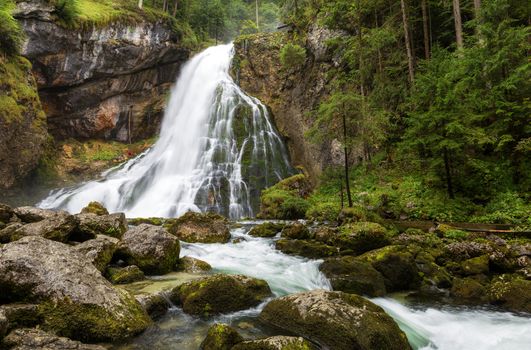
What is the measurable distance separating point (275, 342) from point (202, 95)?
30.3 m

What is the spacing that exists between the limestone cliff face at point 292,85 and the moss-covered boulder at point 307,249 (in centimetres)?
1379

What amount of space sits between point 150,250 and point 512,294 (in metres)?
8.05

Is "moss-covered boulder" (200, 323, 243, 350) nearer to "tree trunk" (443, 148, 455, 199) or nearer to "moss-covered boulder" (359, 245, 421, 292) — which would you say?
"moss-covered boulder" (359, 245, 421, 292)

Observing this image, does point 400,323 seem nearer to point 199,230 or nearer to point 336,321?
point 336,321

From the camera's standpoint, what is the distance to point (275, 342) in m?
4.06

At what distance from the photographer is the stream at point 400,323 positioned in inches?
198

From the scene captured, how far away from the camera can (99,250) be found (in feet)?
24.6

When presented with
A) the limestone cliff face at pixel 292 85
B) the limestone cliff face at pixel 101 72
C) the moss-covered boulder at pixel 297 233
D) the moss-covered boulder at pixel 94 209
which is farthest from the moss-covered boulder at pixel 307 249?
the limestone cliff face at pixel 101 72

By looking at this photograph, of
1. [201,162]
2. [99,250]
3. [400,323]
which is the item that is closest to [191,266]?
[99,250]

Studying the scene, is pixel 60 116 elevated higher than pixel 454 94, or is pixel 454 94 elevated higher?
pixel 60 116

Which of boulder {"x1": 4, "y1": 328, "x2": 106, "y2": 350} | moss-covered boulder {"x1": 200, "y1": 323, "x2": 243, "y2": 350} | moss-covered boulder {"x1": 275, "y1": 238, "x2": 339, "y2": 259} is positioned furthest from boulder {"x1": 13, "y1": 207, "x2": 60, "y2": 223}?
moss-covered boulder {"x1": 200, "y1": 323, "x2": 243, "y2": 350}

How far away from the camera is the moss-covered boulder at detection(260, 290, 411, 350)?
15.2ft

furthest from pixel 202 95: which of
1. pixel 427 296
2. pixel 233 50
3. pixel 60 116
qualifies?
pixel 427 296

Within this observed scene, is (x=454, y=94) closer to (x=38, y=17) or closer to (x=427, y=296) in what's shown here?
(x=427, y=296)
